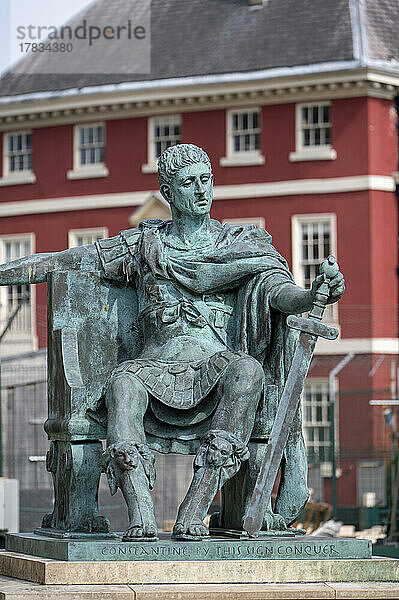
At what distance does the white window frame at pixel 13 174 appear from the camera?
143 ft

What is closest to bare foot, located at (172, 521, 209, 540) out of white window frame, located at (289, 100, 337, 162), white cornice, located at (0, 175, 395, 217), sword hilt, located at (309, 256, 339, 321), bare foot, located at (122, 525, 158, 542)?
bare foot, located at (122, 525, 158, 542)

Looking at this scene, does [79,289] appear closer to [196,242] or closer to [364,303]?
[196,242]

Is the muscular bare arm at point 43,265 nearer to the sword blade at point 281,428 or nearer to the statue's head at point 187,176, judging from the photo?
the statue's head at point 187,176

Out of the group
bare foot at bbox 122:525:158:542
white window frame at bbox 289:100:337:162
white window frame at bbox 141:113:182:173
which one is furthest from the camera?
white window frame at bbox 141:113:182:173

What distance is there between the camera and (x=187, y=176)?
8.02m

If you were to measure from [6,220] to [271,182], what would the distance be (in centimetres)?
787

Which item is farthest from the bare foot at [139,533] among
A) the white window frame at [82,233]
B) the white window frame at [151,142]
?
the white window frame at [82,233]

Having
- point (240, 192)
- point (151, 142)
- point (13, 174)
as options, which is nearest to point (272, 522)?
point (240, 192)

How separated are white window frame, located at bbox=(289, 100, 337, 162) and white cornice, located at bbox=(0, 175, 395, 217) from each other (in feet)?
1.87

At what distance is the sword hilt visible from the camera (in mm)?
7445

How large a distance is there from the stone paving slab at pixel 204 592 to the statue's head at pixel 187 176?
2060 millimetres

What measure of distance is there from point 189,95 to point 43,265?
3266 cm

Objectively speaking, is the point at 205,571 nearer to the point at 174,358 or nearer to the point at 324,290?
the point at 174,358

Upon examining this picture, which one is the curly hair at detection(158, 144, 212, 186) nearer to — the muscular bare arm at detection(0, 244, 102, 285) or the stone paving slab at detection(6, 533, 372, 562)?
the muscular bare arm at detection(0, 244, 102, 285)
